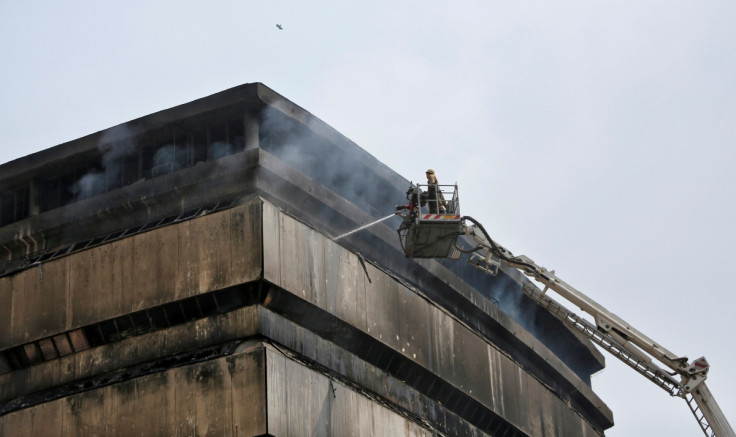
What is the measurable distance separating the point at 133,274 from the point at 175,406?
17.4 ft

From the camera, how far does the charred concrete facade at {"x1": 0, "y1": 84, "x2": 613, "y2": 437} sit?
4222 cm

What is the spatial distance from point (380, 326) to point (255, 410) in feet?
27.1

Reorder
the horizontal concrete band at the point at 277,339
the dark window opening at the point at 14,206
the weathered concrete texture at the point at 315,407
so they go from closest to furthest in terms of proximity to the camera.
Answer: the weathered concrete texture at the point at 315,407
the horizontal concrete band at the point at 277,339
the dark window opening at the point at 14,206

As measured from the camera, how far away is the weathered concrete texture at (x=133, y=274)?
43.4m

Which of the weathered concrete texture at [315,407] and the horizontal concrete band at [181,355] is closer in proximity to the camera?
the weathered concrete texture at [315,407]

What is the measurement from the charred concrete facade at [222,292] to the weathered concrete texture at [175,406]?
0.05 meters

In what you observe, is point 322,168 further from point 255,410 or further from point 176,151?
point 255,410

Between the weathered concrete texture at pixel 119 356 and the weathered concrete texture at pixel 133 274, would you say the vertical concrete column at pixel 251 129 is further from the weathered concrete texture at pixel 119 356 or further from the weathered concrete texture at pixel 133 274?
the weathered concrete texture at pixel 119 356

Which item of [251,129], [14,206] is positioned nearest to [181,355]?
[251,129]

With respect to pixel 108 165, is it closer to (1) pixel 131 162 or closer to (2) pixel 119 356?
(1) pixel 131 162

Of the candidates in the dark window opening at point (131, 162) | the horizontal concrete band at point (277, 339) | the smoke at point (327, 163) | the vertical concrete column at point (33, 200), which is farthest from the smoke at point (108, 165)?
the horizontal concrete band at point (277, 339)

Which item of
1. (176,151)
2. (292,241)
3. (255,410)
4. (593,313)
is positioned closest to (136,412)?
(255,410)

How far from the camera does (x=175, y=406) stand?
41469 millimetres

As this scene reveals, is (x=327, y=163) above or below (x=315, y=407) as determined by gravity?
above
